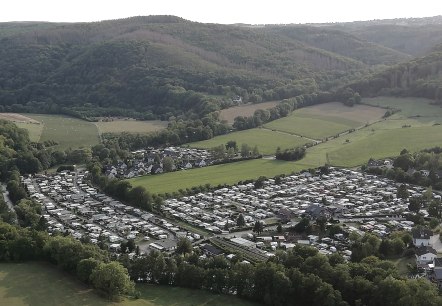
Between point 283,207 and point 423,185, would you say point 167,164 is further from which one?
point 423,185

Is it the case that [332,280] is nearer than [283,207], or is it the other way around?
[332,280]

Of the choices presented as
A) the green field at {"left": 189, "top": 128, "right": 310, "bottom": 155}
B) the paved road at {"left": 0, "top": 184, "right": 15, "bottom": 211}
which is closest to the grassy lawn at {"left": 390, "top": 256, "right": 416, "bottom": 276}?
the paved road at {"left": 0, "top": 184, "right": 15, "bottom": 211}

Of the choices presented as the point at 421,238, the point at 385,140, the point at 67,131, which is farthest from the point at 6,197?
the point at 385,140

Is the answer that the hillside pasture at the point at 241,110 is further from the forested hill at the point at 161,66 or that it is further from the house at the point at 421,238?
the house at the point at 421,238

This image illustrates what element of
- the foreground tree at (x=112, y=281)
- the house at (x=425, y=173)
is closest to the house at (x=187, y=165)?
the house at (x=425, y=173)

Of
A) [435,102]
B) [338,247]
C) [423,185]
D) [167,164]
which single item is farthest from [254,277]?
[435,102]

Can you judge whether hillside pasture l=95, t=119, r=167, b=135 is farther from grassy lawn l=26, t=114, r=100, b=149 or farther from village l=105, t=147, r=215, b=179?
village l=105, t=147, r=215, b=179

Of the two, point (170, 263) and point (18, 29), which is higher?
point (18, 29)
